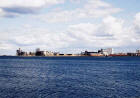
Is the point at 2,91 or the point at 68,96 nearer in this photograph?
the point at 68,96

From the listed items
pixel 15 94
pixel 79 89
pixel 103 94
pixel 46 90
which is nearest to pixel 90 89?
pixel 79 89

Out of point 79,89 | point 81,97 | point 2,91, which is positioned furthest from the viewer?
point 79,89

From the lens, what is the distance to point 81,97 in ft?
160

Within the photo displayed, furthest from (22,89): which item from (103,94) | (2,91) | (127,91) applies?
(127,91)

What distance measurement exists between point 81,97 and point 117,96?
7.42 metres

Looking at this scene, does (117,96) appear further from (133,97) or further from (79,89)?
(79,89)

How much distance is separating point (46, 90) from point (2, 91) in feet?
31.3

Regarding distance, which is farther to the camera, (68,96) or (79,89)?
(79,89)

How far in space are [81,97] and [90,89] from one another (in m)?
9.07

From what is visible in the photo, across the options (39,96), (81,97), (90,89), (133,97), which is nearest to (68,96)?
(81,97)

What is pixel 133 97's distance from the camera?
49438 mm

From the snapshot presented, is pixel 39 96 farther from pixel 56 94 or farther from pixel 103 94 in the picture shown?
pixel 103 94

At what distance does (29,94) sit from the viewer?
1998 inches

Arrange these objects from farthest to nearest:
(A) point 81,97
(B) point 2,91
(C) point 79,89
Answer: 1. (C) point 79,89
2. (B) point 2,91
3. (A) point 81,97
